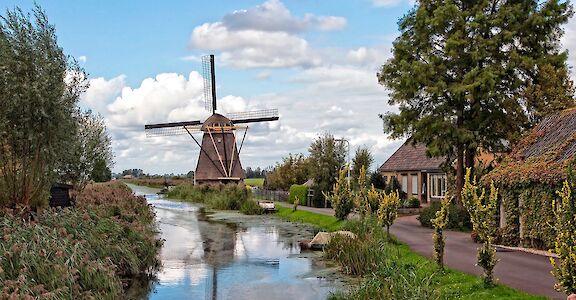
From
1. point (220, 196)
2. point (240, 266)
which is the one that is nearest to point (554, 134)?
point (240, 266)

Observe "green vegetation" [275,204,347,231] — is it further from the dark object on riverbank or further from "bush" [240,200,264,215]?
the dark object on riverbank

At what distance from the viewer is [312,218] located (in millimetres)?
34656

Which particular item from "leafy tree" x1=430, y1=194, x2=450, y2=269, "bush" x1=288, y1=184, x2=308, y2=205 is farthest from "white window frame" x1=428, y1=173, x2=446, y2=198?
"leafy tree" x1=430, y1=194, x2=450, y2=269

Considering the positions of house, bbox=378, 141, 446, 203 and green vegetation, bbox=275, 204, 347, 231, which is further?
house, bbox=378, 141, 446, 203

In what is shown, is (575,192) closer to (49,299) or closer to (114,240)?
(49,299)

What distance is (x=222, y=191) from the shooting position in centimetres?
5128

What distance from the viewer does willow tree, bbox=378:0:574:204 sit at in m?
26.2

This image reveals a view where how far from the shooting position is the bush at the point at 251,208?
4238 cm

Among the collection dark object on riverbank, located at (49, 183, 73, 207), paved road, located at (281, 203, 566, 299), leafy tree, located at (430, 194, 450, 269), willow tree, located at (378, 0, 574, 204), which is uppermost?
willow tree, located at (378, 0, 574, 204)

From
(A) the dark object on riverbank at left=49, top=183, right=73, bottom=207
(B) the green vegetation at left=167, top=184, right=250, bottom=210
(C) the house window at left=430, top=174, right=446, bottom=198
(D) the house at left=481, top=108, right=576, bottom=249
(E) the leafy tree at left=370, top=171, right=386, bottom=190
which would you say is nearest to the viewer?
(D) the house at left=481, top=108, right=576, bottom=249

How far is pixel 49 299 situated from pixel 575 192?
8.03 metres

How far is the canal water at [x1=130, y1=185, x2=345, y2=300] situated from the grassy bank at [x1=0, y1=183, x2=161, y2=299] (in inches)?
48.2

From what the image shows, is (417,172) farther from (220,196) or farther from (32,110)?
(32,110)

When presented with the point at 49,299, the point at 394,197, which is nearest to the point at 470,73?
the point at 394,197
